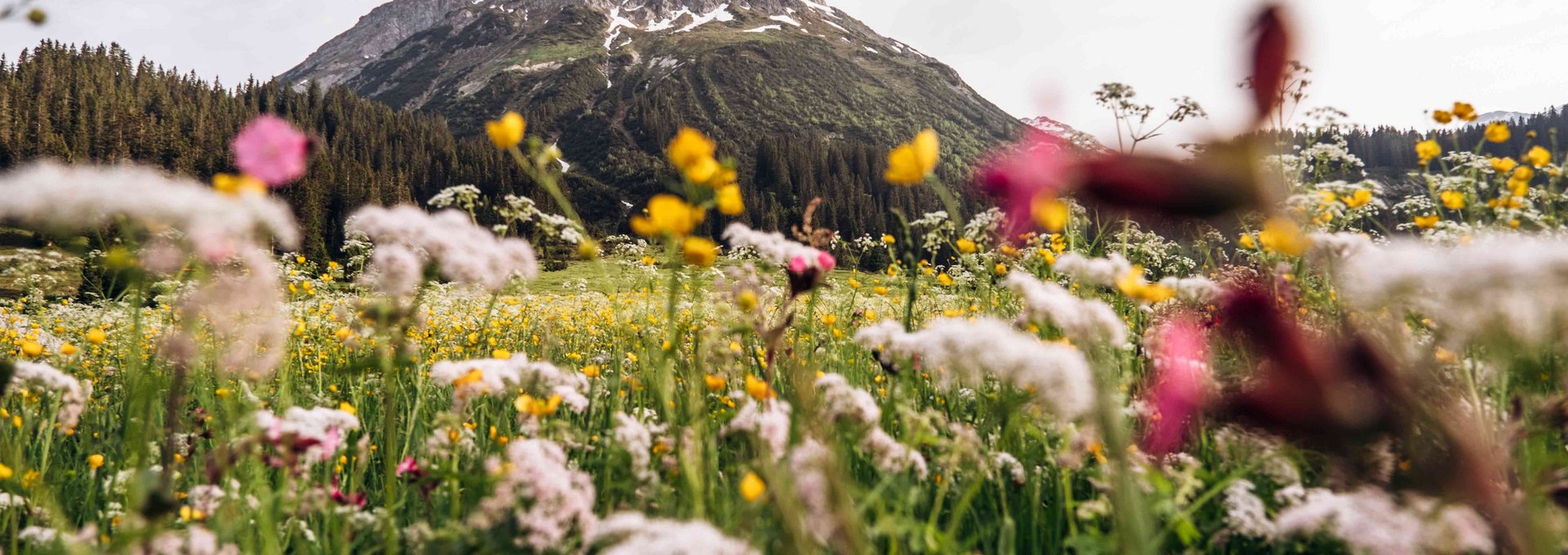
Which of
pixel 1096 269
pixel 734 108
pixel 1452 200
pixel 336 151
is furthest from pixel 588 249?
pixel 734 108

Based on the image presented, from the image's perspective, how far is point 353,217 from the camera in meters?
2.05

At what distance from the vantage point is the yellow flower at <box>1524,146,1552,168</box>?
320cm

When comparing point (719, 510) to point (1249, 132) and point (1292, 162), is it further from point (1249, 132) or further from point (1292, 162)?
point (1292, 162)

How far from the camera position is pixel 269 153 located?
1.35 m

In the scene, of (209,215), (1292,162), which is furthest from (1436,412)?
(1292,162)

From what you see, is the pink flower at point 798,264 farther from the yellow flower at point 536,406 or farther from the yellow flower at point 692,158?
the yellow flower at point 536,406

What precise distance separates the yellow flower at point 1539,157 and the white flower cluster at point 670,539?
4.13 meters

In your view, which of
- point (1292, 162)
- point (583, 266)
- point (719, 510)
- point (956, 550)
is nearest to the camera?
point (956, 550)

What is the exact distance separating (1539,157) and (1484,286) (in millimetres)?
3843

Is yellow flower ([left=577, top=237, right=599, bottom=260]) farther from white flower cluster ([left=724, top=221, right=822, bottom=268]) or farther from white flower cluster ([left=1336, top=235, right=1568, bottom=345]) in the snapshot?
white flower cluster ([left=1336, top=235, right=1568, bottom=345])

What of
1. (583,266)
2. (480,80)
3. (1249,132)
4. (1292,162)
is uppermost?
(480,80)

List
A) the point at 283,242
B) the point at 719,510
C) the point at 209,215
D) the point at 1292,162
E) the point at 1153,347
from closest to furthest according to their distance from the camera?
1. the point at 209,215
2. the point at 283,242
3. the point at 719,510
4. the point at 1153,347
5. the point at 1292,162

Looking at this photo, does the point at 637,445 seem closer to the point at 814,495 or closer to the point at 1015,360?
the point at 814,495

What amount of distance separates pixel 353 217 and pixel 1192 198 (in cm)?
223
